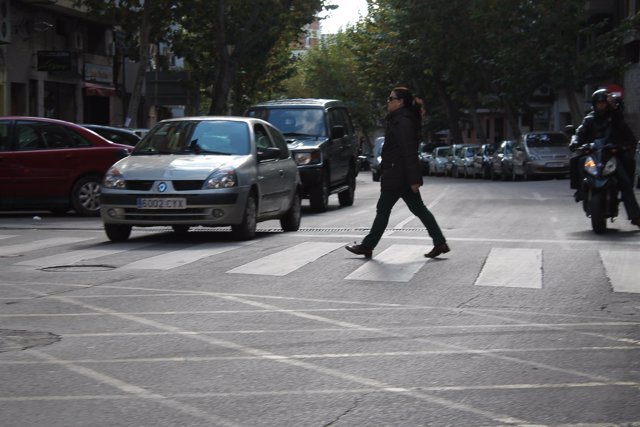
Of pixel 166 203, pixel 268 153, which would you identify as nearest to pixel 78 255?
pixel 166 203

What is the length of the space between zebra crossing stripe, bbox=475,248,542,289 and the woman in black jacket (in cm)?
65

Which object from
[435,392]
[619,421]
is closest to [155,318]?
[435,392]

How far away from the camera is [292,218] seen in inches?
667

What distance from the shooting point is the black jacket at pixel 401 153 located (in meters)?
12.8

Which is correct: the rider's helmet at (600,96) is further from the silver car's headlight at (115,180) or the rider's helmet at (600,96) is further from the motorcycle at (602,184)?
the silver car's headlight at (115,180)

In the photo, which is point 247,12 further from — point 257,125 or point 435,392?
point 435,392

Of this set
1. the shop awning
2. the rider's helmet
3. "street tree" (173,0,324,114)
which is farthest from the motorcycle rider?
the shop awning

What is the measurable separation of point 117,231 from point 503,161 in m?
34.9

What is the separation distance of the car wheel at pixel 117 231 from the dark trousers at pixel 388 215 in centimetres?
351

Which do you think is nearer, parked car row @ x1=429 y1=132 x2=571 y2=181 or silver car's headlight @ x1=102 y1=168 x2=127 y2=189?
silver car's headlight @ x1=102 y1=168 x2=127 y2=189

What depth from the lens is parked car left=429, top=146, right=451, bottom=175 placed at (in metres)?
65.2

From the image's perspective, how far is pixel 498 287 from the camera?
1038cm

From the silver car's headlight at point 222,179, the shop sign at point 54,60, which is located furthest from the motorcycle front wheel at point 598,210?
the shop sign at point 54,60

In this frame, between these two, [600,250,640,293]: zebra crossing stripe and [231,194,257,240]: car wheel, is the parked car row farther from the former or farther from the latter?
[600,250,640,293]: zebra crossing stripe
